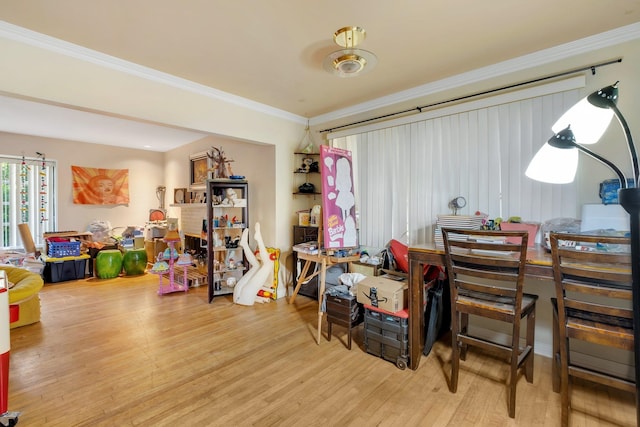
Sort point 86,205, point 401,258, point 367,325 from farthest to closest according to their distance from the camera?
point 86,205 → point 401,258 → point 367,325

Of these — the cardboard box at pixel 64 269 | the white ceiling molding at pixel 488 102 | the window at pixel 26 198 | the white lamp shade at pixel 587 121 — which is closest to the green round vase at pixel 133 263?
the cardboard box at pixel 64 269

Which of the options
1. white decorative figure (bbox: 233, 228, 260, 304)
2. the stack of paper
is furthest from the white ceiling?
white decorative figure (bbox: 233, 228, 260, 304)

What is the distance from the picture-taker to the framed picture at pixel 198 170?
5.29 meters

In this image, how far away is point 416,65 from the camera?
260 cm

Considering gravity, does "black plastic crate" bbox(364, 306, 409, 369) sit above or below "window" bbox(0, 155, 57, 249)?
below

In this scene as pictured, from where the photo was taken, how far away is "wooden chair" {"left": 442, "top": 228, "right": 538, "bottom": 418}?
172 centimetres

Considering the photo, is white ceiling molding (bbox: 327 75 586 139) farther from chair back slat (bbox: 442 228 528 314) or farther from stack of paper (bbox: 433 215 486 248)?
chair back slat (bbox: 442 228 528 314)

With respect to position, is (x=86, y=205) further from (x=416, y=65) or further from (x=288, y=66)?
(x=416, y=65)

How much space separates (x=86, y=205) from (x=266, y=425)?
19.8 feet

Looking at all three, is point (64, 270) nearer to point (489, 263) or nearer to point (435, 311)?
point (435, 311)

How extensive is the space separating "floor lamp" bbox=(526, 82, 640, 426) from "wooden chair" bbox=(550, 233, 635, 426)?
38 centimetres

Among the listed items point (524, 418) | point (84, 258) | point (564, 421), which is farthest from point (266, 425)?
point (84, 258)

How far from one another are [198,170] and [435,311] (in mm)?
4736

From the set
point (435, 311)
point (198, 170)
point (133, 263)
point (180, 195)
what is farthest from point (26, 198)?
point (435, 311)
